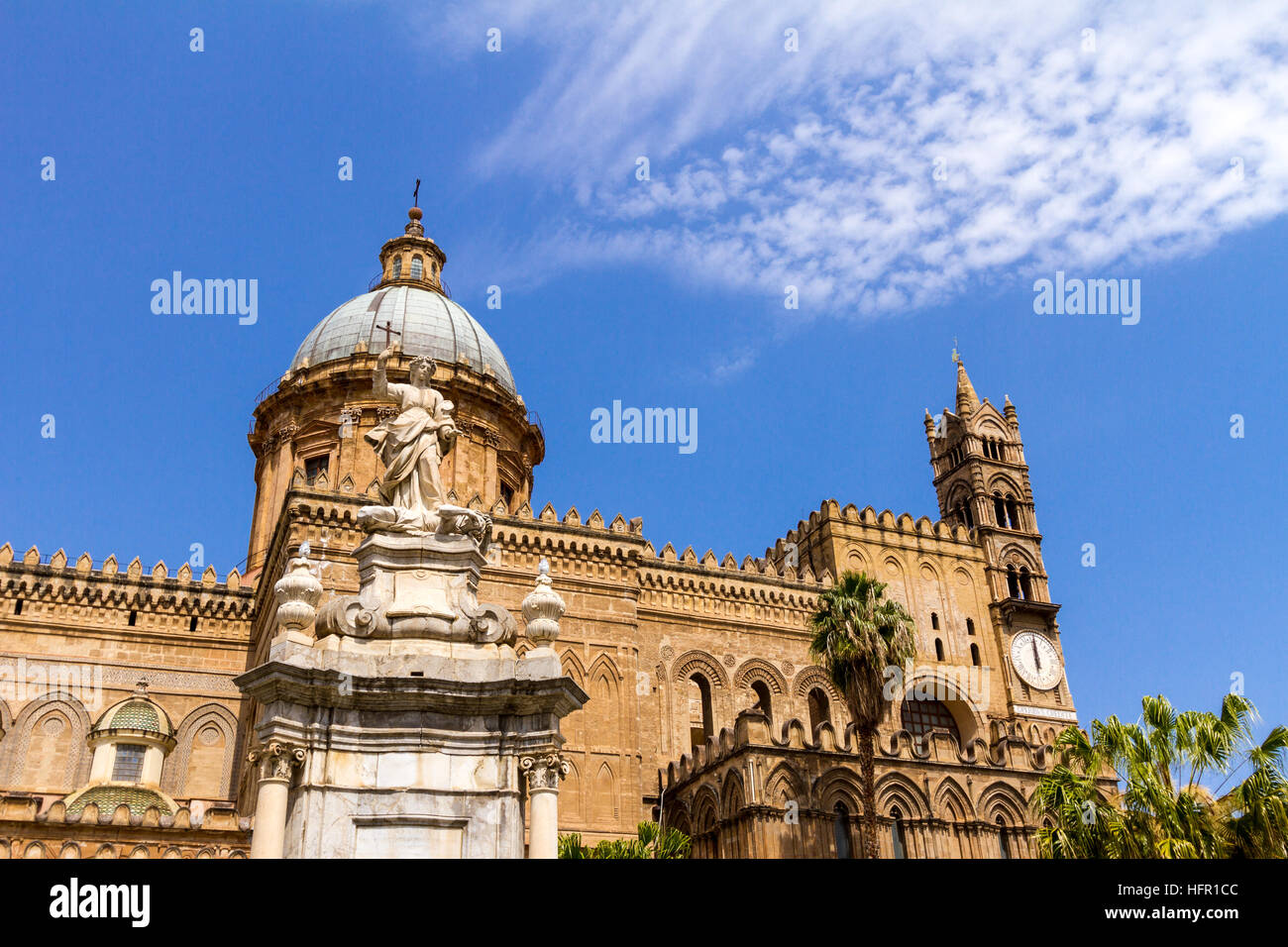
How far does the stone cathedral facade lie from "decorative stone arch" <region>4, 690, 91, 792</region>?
63mm

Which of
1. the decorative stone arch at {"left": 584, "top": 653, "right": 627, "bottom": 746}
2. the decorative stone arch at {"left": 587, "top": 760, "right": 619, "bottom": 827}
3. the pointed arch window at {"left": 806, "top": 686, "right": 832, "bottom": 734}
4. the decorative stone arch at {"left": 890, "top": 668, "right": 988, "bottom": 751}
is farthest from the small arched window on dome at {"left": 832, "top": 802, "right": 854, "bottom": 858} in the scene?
the decorative stone arch at {"left": 890, "top": 668, "right": 988, "bottom": 751}

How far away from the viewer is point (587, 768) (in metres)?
31.0

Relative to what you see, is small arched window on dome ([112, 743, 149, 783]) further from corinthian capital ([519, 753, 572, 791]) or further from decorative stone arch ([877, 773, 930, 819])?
corinthian capital ([519, 753, 572, 791])

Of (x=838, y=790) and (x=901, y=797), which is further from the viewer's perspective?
(x=901, y=797)

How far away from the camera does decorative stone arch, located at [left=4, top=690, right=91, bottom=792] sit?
1265 inches

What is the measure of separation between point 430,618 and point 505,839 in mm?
2150

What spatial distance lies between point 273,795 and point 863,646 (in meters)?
19.6

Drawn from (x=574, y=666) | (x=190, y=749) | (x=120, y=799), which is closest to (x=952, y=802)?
(x=574, y=666)

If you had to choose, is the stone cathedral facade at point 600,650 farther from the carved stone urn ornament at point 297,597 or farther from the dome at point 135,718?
the carved stone urn ornament at point 297,597

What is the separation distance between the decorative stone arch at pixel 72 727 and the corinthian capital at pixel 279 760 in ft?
88.3

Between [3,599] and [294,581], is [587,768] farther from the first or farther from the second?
[294,581]

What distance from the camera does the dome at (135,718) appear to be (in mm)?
31281

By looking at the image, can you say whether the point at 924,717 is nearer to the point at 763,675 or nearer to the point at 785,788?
the point at 763,675

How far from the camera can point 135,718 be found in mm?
31594
